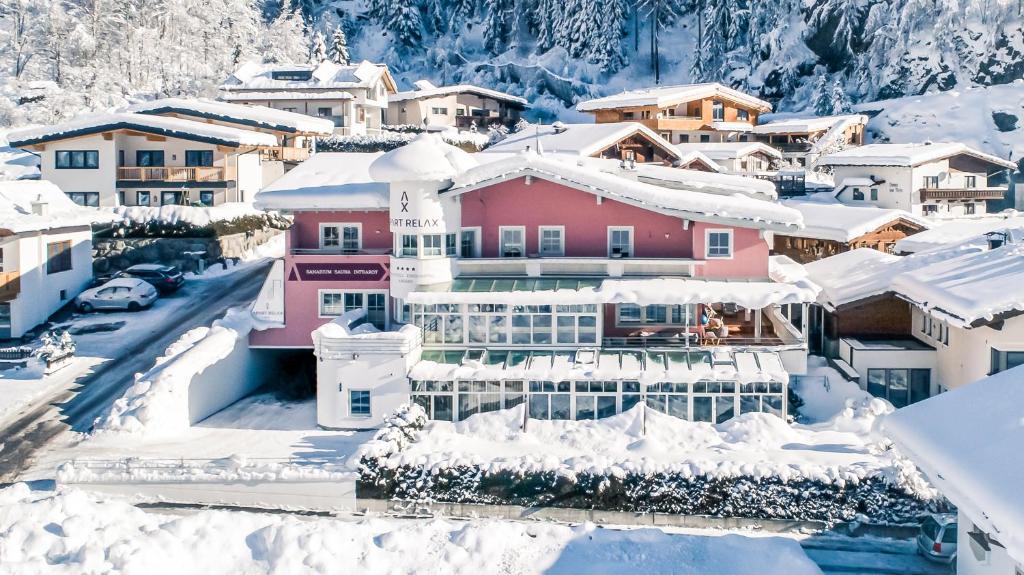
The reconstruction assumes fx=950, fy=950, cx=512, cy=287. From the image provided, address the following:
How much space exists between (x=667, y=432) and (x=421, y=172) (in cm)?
1119

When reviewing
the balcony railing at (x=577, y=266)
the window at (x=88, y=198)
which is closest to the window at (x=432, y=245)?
the balcony railing at (x=577, y=266)

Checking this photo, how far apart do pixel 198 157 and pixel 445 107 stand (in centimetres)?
3664

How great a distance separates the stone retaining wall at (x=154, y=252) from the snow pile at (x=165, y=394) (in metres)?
14.7

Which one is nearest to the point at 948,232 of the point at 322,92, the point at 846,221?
the point at 846,221

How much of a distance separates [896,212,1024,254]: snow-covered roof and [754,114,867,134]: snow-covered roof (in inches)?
917

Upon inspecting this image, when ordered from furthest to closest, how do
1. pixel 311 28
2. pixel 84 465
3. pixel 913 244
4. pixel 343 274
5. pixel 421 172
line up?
pixel 311 28, pixel 913 244, pixel 343 274, pixel 421 172, pixel 84 465

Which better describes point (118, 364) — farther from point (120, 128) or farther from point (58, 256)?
point (120, 128)

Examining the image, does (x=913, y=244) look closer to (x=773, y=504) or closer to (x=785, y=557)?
(x=773, y=504)

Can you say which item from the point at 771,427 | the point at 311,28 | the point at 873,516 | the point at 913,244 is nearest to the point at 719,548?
the point at 873,516

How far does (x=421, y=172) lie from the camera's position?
3017 centimetres

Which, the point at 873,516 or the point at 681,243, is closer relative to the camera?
the point at 873,516

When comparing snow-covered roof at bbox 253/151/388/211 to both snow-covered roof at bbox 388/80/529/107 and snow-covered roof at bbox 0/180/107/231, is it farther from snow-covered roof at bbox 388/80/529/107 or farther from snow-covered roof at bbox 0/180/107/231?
snow-covered roof at bbox 388/80/529/107

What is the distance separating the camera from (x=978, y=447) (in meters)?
13.2

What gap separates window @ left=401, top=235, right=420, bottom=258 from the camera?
102ft
